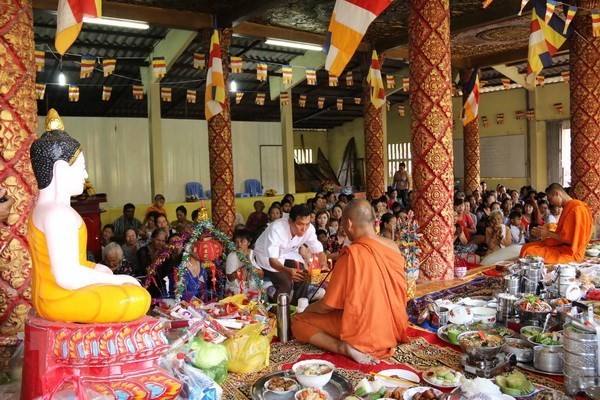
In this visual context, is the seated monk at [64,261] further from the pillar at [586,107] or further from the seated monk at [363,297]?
the pillar at [586,107]

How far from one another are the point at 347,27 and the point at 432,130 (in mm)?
2546

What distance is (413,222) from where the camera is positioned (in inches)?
225

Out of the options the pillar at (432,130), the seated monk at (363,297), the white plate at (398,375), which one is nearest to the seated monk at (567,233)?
the pillar at (432,130)

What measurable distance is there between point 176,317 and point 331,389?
1187mm

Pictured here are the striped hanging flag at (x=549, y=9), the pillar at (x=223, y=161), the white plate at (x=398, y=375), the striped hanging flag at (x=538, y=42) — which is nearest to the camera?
the white plate at (x=398, y=375)

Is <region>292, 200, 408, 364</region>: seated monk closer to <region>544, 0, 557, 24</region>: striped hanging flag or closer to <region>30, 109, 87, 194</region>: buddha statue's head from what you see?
<region>30, 109, 87, 194</region>: buddha statue's head

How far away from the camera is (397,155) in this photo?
21.3 meters

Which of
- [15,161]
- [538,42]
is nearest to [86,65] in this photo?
[15,161]

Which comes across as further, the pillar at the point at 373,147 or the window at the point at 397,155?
the window at the point at 397,155

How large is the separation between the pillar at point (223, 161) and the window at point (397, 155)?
1266 centimetres

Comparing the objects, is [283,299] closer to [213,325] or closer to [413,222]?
[213,325]

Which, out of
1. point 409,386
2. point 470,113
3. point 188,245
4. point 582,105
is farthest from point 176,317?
point 470,113

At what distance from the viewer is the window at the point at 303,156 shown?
22358mm

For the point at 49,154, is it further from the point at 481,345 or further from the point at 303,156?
the point at 303,156
